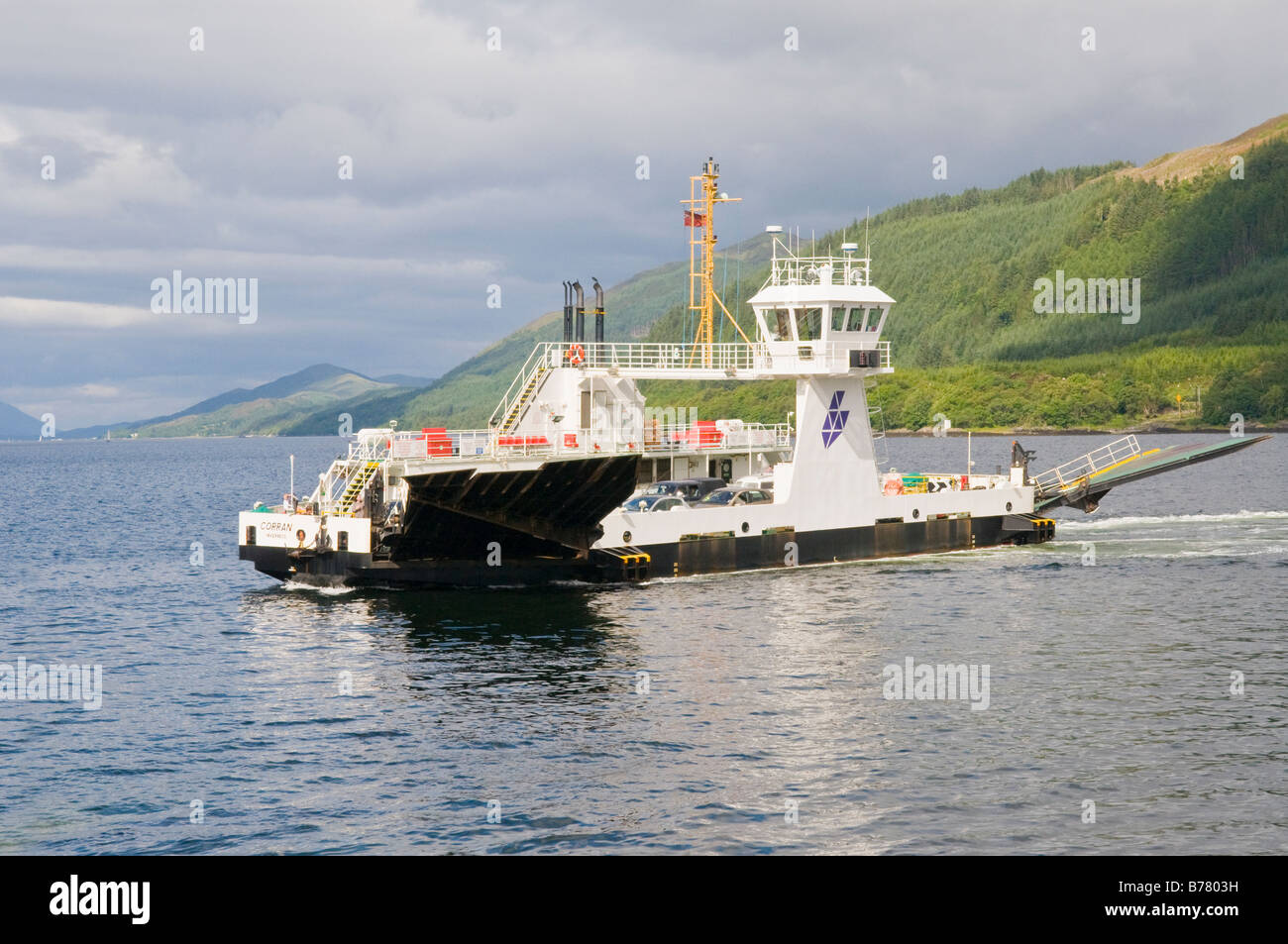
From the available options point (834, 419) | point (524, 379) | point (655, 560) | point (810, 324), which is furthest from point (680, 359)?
point (655, 560)

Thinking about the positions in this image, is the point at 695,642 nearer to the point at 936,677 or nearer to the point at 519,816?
the point at 936,677

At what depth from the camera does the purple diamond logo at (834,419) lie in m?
51.6

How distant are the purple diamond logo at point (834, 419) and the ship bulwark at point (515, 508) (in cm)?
1197

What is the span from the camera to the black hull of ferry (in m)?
43.1

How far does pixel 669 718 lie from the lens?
27.3 meters

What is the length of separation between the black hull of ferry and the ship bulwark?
0.55m

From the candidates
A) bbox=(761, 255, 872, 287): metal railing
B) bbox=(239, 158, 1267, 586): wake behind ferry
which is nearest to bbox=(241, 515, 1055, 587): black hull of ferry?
bbox=(239, 158, 1267, 586): wake behind ferry

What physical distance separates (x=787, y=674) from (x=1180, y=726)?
375 inches

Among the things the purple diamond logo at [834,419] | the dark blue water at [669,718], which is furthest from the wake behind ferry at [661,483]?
the dark blue water at [669,718]

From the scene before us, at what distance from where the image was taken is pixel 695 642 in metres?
35.3

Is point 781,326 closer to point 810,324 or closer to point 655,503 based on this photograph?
point 810,324

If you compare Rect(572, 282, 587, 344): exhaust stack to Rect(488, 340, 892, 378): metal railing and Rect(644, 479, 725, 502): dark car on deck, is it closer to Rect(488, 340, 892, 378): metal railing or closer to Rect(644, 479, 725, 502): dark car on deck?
Rect(488, 340, 892, 378): metal railing

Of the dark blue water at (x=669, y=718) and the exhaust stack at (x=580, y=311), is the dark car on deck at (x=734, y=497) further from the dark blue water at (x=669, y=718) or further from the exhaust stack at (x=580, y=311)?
the exhaust stack at (x=580, y=311)
